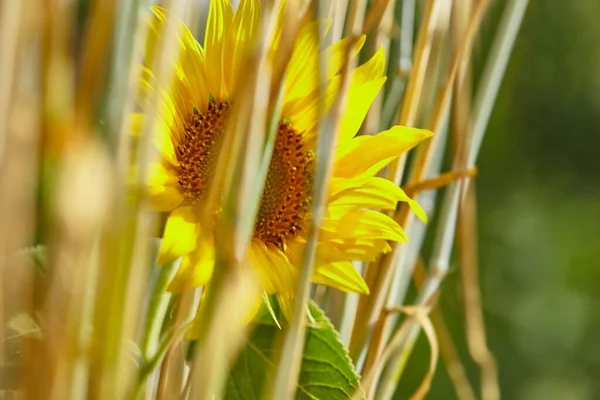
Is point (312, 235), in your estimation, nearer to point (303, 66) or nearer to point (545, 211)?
point (303, 66)

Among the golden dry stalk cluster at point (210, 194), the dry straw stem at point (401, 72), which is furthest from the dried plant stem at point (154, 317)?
the dry straw stem at point (401, 72)

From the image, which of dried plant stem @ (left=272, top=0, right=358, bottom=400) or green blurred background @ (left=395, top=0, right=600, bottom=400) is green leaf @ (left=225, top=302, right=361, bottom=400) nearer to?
dried plant stem @ (left=272, top=0, right=358, bottom=400)

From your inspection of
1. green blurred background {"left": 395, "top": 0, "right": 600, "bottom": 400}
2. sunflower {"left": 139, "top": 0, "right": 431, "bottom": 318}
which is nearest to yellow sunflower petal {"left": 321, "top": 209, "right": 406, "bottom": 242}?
sunflower {"left": 139, "top": 0, "right": 431, "bottom": 318}

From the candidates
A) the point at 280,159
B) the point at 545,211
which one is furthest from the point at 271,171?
the point at 545,211

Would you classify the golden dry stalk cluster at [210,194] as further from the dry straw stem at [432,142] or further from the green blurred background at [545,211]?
the green blurred background at [545,211]

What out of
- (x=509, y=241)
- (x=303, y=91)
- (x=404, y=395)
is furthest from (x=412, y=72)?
(x=509, y=241)

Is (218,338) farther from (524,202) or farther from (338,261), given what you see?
(524,202)
